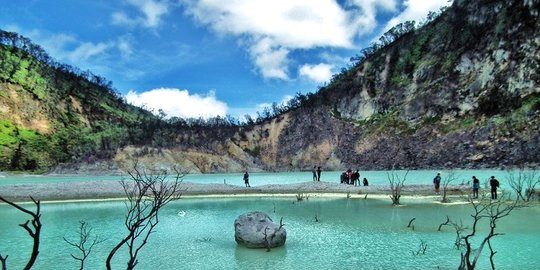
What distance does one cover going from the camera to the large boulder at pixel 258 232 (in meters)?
18.8

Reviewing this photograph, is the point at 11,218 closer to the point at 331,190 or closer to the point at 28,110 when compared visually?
the point at 331,190

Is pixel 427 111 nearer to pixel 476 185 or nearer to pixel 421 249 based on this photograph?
pixel 476 185

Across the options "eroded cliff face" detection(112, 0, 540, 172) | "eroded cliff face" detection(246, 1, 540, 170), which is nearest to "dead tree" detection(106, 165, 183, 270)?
"eroded cliff face" detection(112, 0, 540, 172)

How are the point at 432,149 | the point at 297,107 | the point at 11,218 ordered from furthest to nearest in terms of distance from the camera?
the point at 297,107 → the point at 432,149 → the point at 11,218

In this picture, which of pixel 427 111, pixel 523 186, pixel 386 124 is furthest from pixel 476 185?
pixel 386 124

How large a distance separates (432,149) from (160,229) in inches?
3020

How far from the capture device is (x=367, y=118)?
116062mm

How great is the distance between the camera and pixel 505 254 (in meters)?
17.1

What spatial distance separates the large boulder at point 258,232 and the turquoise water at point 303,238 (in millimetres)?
412

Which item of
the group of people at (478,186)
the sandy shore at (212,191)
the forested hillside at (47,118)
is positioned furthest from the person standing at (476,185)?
the forested hillside at (47,118)

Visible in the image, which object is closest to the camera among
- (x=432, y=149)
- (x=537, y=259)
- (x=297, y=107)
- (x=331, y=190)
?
(x=537, y=259)

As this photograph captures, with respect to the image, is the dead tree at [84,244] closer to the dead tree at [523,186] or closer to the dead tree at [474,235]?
the dead tree at [474,235]

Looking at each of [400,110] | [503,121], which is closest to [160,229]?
[503,121]

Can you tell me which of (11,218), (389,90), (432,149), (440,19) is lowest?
(11,218)
